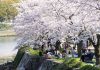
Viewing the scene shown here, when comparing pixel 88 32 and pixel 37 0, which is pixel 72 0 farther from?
pixel 37 0

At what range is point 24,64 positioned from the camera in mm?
28188

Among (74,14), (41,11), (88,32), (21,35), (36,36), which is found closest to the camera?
(88,32)

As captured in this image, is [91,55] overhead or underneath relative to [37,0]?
underneath

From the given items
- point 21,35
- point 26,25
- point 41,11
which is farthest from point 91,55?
point 21,35

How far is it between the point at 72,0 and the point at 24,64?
11475 millimetres

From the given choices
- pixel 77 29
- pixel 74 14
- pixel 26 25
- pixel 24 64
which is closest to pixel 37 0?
pixel 26 25

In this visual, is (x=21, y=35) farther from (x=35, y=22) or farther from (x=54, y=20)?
(x=54, y=20)

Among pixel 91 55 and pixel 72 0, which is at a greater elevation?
pixel 72 0

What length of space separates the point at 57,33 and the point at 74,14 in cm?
197

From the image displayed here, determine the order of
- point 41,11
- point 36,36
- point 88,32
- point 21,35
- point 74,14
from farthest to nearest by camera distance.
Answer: point 21,35, point 36,36, point 41,11, point 74,14, point 88,32

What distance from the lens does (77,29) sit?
843 inches

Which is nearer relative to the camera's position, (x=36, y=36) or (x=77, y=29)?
(x=77, y=29)

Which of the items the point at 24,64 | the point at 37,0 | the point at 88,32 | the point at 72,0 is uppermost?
the point at 37,0

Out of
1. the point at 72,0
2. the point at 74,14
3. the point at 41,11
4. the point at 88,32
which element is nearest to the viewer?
the point at 72,0
